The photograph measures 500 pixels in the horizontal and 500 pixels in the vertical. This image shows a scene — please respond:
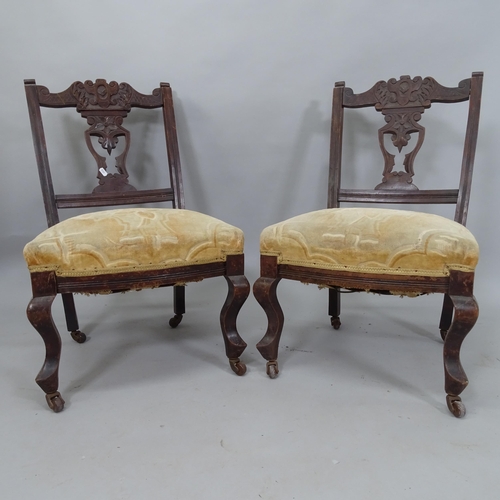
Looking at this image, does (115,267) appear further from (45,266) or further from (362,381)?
(362,381)

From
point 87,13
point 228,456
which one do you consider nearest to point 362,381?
point 228,456

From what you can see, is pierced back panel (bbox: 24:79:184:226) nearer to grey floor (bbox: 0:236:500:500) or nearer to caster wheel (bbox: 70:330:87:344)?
caster wheel (bbox: 70:330:87:344)

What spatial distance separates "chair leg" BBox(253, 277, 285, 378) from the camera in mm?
1463

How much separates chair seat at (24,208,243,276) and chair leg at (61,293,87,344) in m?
0.53

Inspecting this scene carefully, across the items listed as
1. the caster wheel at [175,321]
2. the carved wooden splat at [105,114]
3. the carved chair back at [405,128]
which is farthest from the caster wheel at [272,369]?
the carved wooden splat at [105,114]

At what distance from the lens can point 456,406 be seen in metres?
1.28

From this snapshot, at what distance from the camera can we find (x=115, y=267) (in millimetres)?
1311

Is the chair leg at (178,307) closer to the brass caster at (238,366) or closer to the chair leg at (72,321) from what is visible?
the chair leg at (72,321)

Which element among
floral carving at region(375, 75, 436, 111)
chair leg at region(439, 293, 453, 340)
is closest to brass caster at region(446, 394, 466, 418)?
chair leg at region(439, 293, 453, 340)

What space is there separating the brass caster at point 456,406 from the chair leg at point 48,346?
1.14m

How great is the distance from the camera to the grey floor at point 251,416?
1042 millimetres

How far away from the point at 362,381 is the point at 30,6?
2174 millimetres

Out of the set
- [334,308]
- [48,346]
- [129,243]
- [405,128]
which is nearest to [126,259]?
[129,243]

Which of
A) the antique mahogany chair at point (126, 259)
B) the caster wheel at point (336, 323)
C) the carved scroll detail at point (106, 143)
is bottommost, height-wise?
the caster wheel at point (336, 323)
